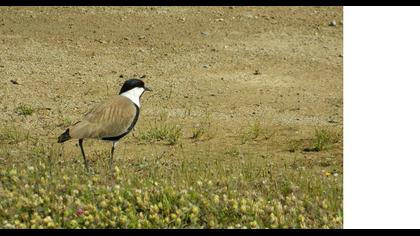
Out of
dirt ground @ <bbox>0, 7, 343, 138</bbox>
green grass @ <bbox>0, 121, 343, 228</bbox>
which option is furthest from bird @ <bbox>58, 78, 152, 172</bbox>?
dirt ground @ <bbox>0, 7, 343, 138</bbox>

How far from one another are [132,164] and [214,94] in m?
3.27

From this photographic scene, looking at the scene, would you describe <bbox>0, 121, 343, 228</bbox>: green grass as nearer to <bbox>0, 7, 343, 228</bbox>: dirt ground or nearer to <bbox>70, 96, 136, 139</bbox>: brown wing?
<bbox>0, 7, 343, 228</bbox>: dirt ground

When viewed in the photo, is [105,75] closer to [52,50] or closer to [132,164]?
[52,50]

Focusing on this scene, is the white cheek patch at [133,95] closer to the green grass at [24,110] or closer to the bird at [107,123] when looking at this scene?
the bird at [107,123]

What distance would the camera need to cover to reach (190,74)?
11.0 metres

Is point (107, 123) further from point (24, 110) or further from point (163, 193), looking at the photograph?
point (24, 110)

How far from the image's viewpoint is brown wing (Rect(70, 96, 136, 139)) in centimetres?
657

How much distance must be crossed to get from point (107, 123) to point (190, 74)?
446cm

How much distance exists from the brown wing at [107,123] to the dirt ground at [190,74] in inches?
24.2

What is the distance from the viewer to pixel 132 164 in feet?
23.3

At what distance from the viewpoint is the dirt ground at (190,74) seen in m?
8.16

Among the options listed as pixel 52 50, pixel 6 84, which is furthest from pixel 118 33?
pixel 6 84

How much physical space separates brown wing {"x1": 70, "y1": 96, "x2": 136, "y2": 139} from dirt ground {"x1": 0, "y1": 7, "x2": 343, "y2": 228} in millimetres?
614

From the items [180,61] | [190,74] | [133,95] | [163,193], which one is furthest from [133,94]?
[180,61]
